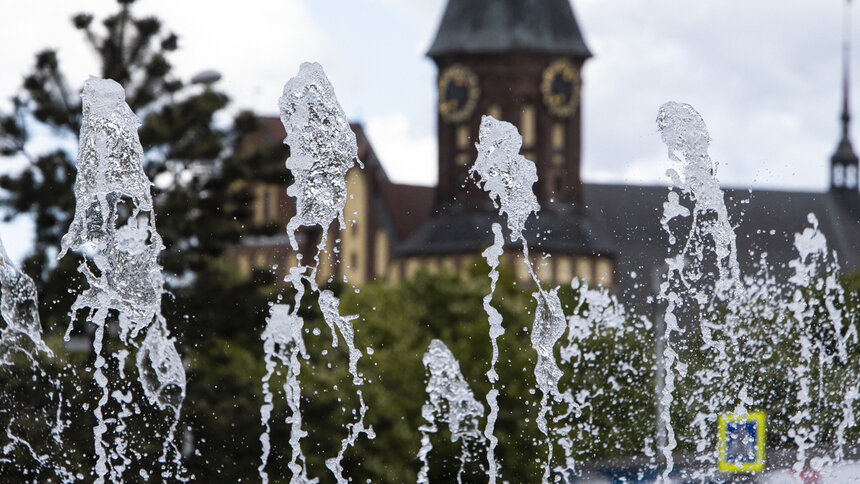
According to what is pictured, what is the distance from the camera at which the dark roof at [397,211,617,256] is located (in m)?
94.2

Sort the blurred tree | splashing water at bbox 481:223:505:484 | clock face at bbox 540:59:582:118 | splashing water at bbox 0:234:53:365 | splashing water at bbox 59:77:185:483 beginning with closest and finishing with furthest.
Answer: splashing water at bbox 481:223:505:484, splashing water at bbox 59:77:185:483, splashing water at bbox 0:234:53:365, the blurred tree, clock face at bbox 540:59:582:118

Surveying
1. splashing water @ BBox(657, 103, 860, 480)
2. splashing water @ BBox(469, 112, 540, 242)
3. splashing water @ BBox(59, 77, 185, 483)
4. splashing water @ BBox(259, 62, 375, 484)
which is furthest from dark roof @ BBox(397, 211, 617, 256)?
splashing water @ BBox(259, 62, 375, 484)

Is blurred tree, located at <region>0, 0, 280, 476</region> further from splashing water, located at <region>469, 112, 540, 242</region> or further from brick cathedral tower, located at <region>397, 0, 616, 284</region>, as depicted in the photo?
brick cathedral tower, located at <region>397, 0, 616, 284</region>

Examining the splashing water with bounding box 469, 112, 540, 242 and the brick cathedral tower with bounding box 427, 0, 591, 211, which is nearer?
the splashing water with bounding box 469, 112, 540, 242

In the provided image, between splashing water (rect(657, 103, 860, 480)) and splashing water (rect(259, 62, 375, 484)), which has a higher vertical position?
splashing water (rect(259, 62, 375, 484))

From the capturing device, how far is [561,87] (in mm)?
98438

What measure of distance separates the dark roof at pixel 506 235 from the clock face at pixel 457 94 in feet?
16.1

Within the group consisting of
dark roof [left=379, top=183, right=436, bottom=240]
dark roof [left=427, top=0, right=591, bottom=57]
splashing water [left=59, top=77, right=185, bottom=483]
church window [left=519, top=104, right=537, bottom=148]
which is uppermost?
dark roof [left=427, top=0, right=591, bottom=57]

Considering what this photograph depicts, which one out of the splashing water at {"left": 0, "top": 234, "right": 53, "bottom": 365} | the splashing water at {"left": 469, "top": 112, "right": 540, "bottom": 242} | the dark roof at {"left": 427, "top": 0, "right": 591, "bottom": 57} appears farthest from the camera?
the dark roof at {"left": 427, "top": 0, "right": 591, "bottom": 57}

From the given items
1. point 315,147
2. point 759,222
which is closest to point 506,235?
point 759,222

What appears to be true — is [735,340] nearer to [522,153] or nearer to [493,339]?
[493,339]

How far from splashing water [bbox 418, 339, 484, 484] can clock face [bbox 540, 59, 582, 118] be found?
205 feet

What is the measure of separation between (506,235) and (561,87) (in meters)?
10.2

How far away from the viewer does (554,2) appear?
95.6m
